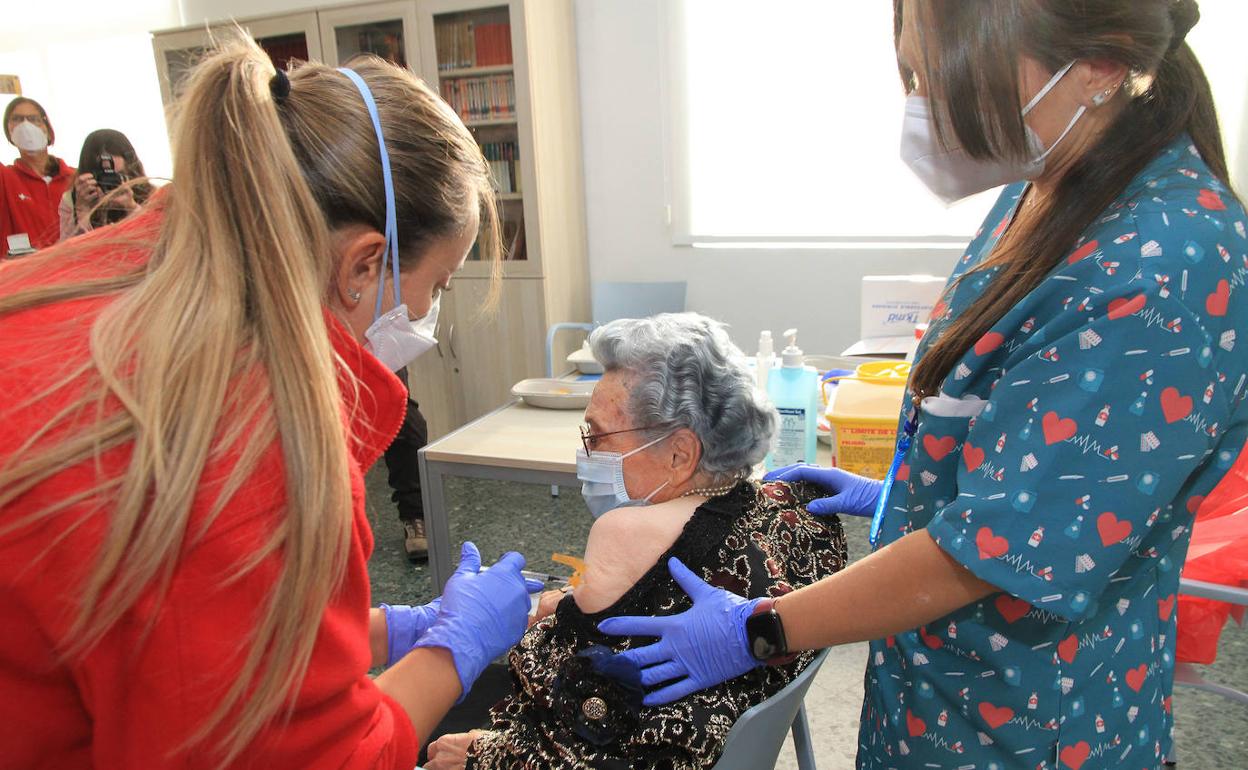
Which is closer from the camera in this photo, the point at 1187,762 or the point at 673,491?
the point at 673,491

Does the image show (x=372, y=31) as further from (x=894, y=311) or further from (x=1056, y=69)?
(x=1056, y=69)

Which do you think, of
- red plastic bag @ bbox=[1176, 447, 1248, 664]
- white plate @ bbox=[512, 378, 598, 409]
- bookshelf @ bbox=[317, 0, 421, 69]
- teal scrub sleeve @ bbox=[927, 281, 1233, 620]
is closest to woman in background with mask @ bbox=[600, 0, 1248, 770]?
teal scrub sleeve @ bbox=[927, 281, 1233, 620]

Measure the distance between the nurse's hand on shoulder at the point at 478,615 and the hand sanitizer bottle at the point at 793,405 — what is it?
802 millimetres

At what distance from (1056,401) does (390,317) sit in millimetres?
721

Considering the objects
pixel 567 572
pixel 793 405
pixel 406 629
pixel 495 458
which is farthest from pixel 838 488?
pixel 567 572

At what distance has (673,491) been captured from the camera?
1331 millimetres

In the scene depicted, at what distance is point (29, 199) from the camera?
13.7 feet

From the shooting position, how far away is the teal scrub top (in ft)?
2.31

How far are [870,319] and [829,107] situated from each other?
1.63m

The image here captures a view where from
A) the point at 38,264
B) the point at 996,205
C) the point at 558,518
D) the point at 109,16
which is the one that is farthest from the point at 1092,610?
the point at 109,16

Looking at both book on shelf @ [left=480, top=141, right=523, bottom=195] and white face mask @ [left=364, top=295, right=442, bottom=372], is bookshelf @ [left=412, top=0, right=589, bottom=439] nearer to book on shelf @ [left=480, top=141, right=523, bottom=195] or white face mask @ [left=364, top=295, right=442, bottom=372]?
book on shelf @ [left=480, top=141, right=523, bottom=195]

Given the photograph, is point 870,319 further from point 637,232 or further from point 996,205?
point 637,232

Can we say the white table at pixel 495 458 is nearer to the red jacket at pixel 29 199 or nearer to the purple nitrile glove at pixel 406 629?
the purple nitrile glove at pixel 406 629

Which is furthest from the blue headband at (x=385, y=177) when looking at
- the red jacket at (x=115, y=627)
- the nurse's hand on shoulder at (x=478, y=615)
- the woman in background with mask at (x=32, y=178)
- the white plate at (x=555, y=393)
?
the woman in background with mask at (x=32, y=178)
